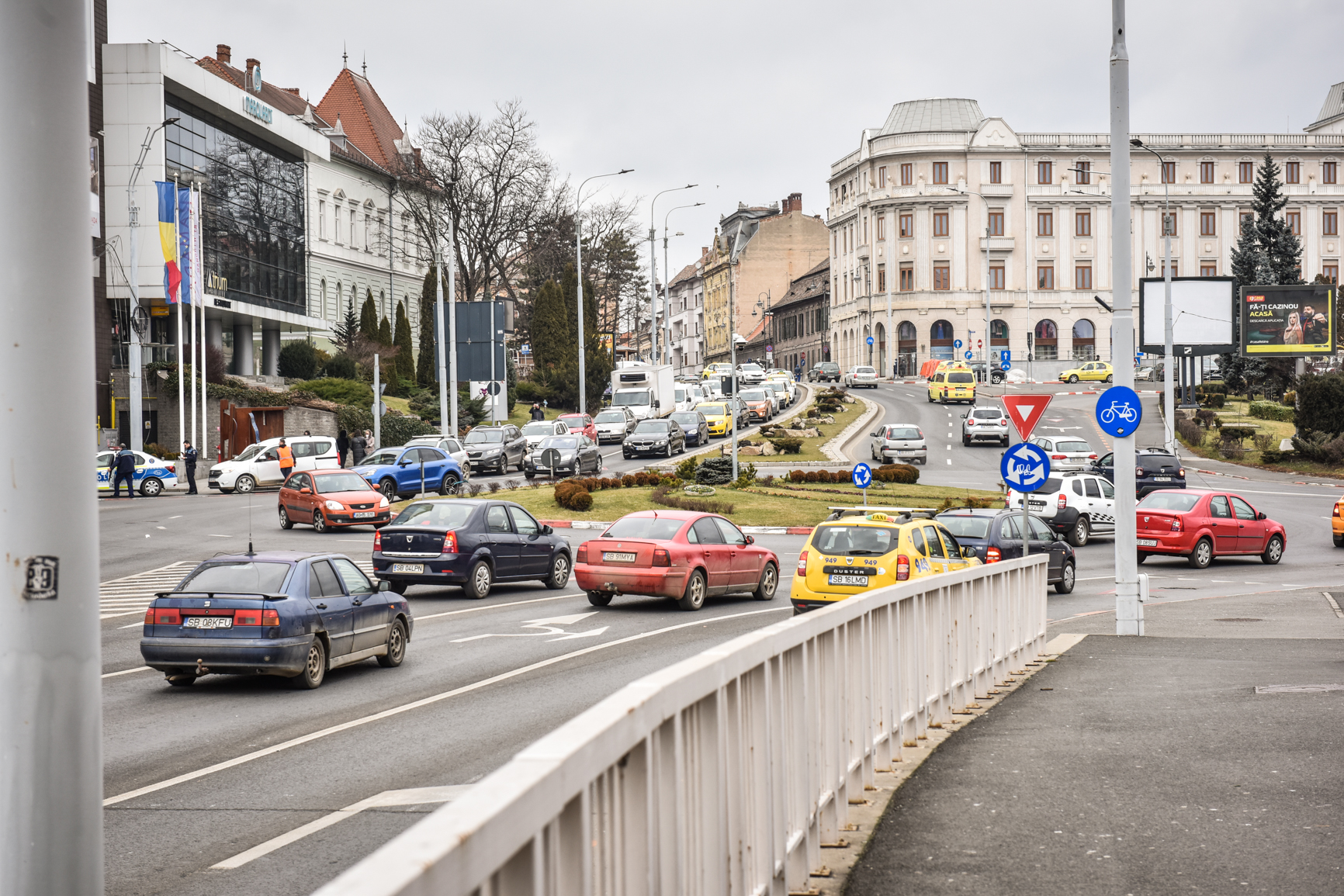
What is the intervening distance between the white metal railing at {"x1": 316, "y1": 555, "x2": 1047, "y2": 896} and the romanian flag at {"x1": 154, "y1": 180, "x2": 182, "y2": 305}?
147 ft

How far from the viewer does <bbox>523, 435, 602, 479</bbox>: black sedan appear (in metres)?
48.7

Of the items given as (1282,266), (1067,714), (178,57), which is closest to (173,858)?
(1067,714)

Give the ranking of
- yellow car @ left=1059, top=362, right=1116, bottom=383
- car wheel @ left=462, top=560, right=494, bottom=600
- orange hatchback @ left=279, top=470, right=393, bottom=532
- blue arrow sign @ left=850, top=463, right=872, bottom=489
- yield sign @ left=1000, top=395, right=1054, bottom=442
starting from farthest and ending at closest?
yellow car @ left=1059, top=362, right=1116, bottom=383 → blue arrow sign @ left=850, top=463, right=872, bottom=489 → orange hatchback @ left=279, top=470, right=393, bottom=532 → car wheel @ left=462, top=560, right=494, bottom=600 → yield sign @ left=1000, top=395, right=1054, bottom=442

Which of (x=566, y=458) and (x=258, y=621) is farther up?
(x=566, y=458)

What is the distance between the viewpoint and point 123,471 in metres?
43.1

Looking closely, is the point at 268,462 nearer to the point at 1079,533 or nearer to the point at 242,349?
the point at 242,349

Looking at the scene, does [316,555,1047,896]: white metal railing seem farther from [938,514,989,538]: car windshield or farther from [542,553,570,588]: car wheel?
[542,553,570,588]: car wheel

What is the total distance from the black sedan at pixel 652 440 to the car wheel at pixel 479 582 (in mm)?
33602

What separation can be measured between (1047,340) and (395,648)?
370 ft

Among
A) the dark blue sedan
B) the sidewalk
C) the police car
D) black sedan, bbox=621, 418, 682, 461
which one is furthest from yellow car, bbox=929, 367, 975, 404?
the dark blue sedan

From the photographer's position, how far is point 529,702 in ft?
40.8

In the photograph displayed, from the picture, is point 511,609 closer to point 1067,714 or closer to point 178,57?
point 1067,714

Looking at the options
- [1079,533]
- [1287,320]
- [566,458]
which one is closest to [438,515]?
[1079,533]

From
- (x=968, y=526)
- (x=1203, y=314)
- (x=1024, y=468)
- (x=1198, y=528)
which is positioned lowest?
(x=1198, y=528)
